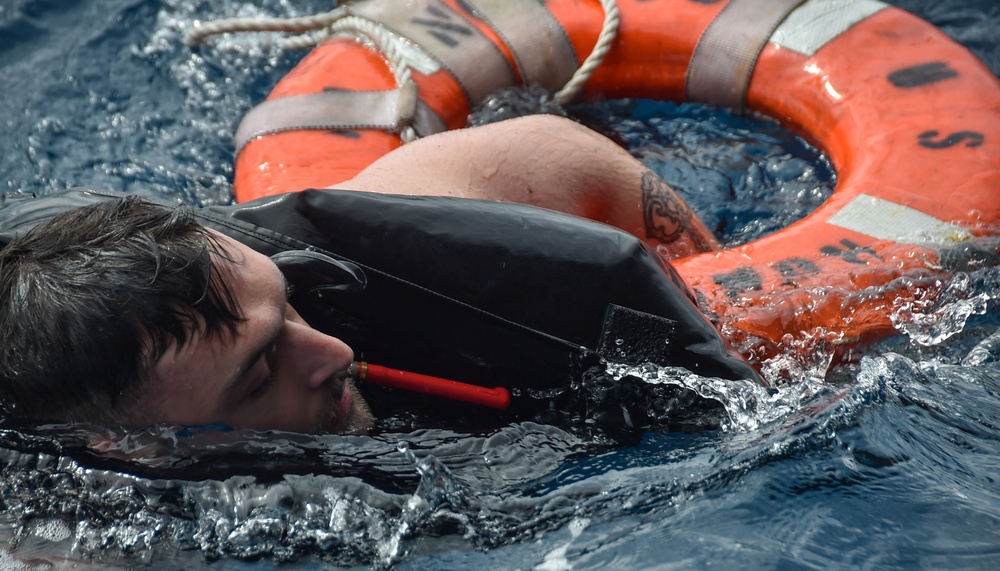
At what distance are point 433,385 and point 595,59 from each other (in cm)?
170

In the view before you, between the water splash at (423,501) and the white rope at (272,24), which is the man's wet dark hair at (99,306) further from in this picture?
the white rope at (272,24)

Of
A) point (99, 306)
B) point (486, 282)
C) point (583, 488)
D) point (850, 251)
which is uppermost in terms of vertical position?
point (99, 306)

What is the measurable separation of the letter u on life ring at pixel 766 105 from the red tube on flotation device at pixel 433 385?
0.56 metres

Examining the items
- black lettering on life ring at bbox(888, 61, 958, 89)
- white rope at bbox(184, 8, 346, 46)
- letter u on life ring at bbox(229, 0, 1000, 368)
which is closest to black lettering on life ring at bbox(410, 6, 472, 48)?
letter u on life ring at bbox(229, 0, 1000, 368)

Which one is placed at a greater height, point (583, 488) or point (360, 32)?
point (360, 32)

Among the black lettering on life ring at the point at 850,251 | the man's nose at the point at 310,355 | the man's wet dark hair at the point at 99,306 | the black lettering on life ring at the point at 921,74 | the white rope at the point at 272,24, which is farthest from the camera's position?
the white rope at the point at 272,24

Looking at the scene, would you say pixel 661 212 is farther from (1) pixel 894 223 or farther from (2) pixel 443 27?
(2) pixel 443 27

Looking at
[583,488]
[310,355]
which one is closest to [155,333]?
[310,355]

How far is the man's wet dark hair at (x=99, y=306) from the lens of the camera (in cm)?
154

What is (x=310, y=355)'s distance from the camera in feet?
5.73

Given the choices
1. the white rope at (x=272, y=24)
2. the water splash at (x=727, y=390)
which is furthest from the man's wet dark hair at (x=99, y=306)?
the white rope at (x=272, y=24)

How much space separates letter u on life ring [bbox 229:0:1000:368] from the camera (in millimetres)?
2277

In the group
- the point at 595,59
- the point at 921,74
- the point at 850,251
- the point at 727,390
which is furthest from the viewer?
the point at 595,59

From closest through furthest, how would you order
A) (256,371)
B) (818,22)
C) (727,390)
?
1. (256,371)
2. (727,390)
3. (818,22)
